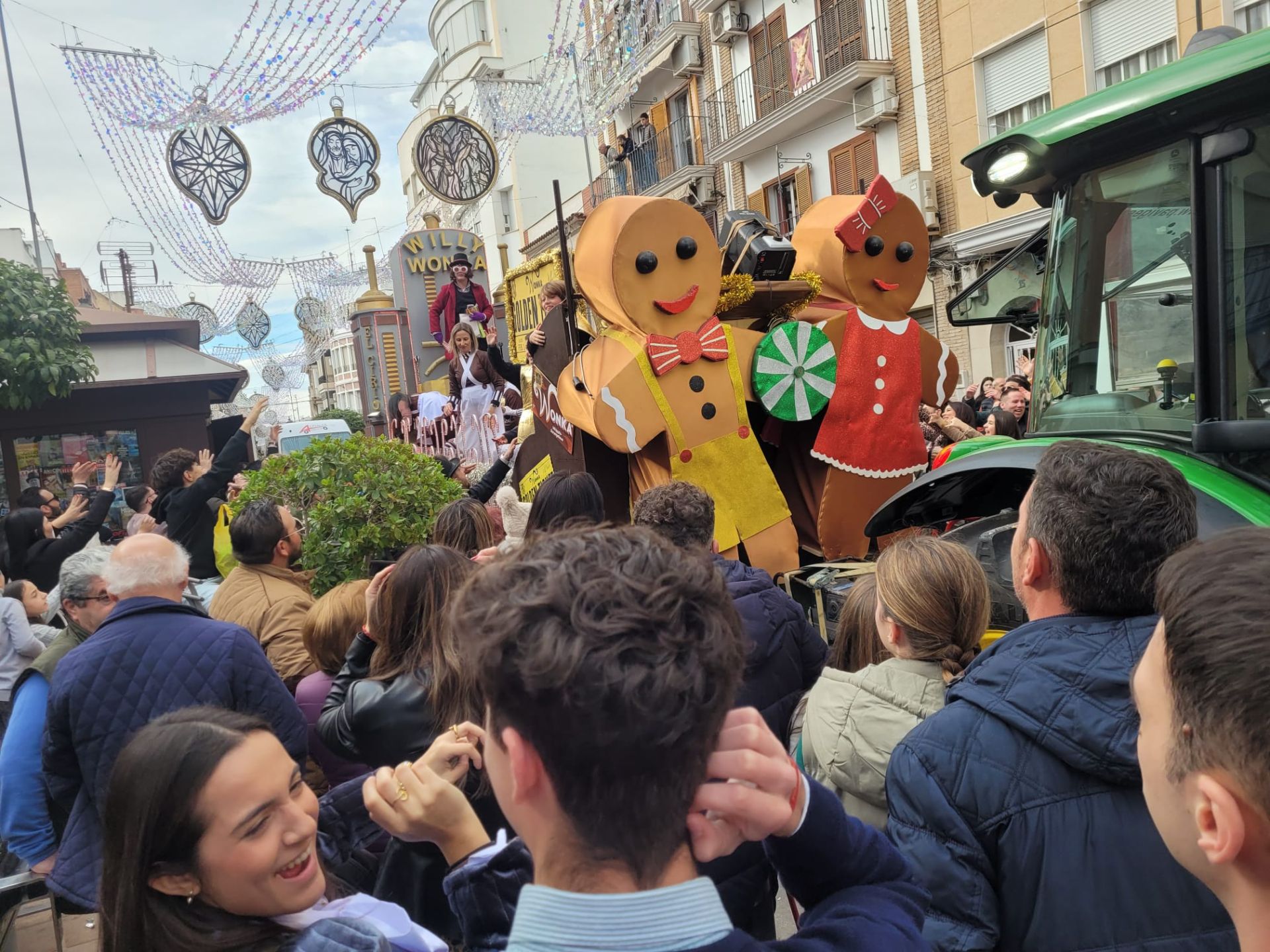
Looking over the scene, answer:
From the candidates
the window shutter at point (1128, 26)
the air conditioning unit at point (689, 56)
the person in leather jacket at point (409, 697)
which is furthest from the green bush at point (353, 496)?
the air conditioning unit at point (689, 56)

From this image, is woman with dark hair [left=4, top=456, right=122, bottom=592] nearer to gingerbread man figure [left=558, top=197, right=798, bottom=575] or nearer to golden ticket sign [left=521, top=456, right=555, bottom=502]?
golden ticket sign [left=521, top=456, right=555, bottom=502]

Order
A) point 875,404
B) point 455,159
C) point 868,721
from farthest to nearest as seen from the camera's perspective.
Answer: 1. point 455,159
2. point 875,404
3. point 868,721

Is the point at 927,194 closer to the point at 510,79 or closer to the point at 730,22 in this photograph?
the point at 730,22

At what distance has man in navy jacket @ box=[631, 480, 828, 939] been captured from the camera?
217 centimetres

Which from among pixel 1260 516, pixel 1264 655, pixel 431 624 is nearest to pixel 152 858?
pixel 431 624

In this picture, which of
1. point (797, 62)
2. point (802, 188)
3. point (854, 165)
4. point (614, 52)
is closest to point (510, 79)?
point (797, 62)

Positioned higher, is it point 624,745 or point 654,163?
point 654,163

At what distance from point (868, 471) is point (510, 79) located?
62.2 ft

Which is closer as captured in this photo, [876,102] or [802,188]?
[876,102]

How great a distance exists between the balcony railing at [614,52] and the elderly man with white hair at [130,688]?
11.8 m

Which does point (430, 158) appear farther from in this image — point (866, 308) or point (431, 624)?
point (431, 624)

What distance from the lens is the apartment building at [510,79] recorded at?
24.9 meters

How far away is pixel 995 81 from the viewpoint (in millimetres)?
13391

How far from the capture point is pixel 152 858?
1.40 m
